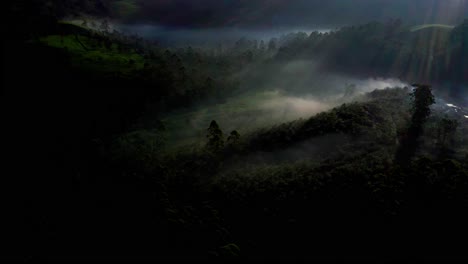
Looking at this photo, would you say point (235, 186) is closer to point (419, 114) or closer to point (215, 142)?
point (215, 142)

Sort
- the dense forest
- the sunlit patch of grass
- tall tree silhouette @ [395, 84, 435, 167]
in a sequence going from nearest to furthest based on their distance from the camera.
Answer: the dense forest
tall tree silhouette @ [395, 84, 435, 167]
the sunlit patch of grass

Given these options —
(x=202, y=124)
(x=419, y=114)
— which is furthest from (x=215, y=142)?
(x=419, y=114)

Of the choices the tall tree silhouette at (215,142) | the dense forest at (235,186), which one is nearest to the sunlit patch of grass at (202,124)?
the dense forest at (235,186)

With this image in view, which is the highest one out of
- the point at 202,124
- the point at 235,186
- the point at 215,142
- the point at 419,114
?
the point at 419,114

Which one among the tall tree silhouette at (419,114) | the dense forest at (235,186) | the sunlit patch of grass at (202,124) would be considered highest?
the tall tree silhouette at (419,114)

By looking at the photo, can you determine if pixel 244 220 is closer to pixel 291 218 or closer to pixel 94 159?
pixel 291 218

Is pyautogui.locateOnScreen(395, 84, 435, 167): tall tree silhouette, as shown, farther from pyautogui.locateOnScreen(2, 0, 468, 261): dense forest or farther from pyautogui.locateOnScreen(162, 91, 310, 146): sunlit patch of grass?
pyautogui.locateOnScreen(162, 91, 310, 146): sunlit patch of grass

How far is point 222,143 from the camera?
134250 mm

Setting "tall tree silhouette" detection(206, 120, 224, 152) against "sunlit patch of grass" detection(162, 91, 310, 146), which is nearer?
"tall tree silhouette" detection(206, 120, 224, 152)

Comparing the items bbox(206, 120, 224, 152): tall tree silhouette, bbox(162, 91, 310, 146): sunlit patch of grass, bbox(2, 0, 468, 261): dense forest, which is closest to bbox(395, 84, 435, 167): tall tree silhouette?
bbox(2, 0, 468, 261): dense forest

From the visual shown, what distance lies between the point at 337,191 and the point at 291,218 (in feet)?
59.1

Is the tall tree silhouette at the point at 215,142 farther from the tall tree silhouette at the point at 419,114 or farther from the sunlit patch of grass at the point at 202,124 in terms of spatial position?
the tall tree silhouette at the point at 419,114

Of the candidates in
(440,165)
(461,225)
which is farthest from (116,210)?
(440,165)

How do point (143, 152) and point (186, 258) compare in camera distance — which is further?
point (143, 152)
